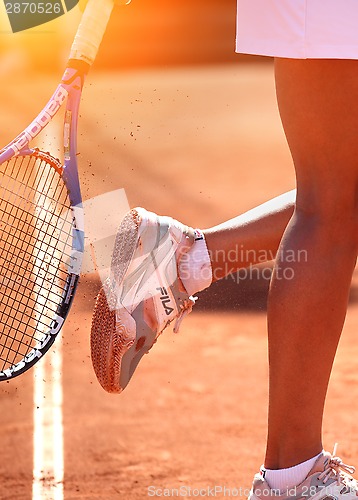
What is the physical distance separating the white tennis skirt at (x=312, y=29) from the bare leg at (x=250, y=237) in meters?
0.46

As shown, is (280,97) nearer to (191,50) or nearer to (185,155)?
(185,155)

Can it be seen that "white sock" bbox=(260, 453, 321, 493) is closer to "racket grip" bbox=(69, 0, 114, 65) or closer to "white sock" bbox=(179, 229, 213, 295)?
"white sock" bbox=(179, 229, 213, 295)

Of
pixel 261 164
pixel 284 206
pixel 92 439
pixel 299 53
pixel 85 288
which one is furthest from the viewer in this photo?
pixel 261 164

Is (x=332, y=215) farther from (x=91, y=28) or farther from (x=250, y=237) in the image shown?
(x=91, y=28)

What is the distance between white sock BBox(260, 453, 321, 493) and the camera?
6.23 ft

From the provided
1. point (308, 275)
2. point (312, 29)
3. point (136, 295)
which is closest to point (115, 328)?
point (136, 295)

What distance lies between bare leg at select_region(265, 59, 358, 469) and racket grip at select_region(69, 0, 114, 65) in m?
0.49

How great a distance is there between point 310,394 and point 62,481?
0.73 m

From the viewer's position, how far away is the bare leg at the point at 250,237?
2.20 metres

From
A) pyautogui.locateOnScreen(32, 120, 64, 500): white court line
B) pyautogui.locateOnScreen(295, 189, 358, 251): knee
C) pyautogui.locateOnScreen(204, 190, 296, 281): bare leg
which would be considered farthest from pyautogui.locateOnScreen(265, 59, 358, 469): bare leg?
pyautogui.locateOnScreen(32, 120, 64, 500): white court line

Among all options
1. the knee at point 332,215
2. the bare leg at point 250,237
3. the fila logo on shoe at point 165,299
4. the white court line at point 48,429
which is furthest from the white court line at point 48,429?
the knee at point 332,215

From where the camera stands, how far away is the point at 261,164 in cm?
678

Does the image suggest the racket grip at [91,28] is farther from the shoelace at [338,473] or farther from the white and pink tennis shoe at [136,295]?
the shoelace at [338,473]

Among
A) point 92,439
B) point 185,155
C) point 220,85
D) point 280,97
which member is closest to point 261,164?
point 185,155
